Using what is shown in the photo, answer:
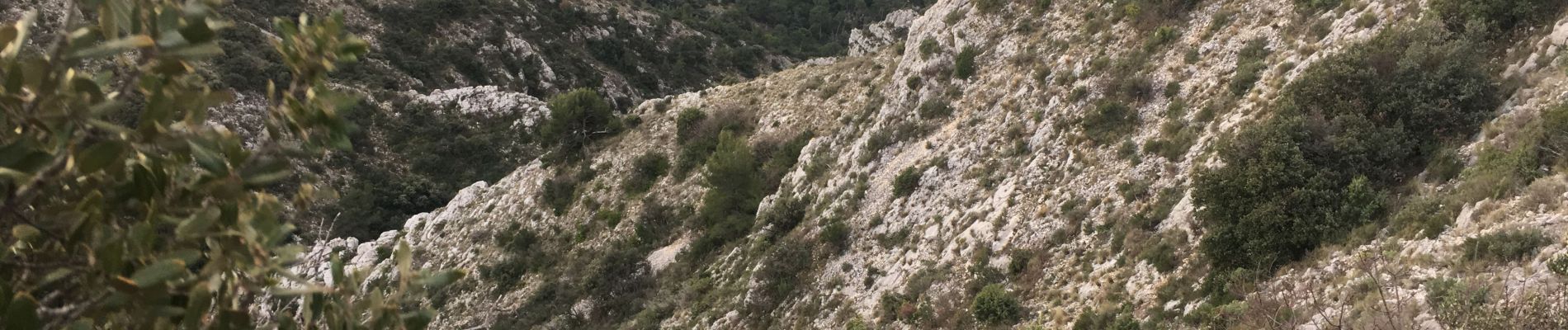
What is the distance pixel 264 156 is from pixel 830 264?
14677 millimetres

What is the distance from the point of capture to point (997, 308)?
38.3ft

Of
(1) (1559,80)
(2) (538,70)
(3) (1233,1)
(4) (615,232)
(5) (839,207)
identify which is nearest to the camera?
(1) (1559,80)

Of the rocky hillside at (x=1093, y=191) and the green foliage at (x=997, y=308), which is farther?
the green foliage at (x=997, y=308)

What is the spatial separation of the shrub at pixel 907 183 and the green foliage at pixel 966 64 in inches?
151

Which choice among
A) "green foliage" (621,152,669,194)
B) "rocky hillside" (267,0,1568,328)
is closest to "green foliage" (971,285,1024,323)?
"rocky hillside" (267,0,1568,328)

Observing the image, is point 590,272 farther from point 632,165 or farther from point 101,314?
point 101,314

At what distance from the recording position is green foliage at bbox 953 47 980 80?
20062 mm

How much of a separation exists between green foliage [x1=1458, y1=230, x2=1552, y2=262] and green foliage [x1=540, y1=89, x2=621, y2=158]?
2519 cm

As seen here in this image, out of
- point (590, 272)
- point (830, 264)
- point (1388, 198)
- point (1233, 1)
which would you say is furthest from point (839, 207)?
point (1388, 198)

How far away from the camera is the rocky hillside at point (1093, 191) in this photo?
8.16m

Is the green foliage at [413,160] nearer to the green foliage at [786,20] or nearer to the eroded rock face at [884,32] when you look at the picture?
the eroded rock face at [884,32]

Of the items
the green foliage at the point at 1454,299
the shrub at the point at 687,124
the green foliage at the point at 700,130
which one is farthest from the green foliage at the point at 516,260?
the green foliage at the point at 1454,299

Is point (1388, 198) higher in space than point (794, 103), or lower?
higher

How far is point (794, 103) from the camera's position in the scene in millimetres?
26438
